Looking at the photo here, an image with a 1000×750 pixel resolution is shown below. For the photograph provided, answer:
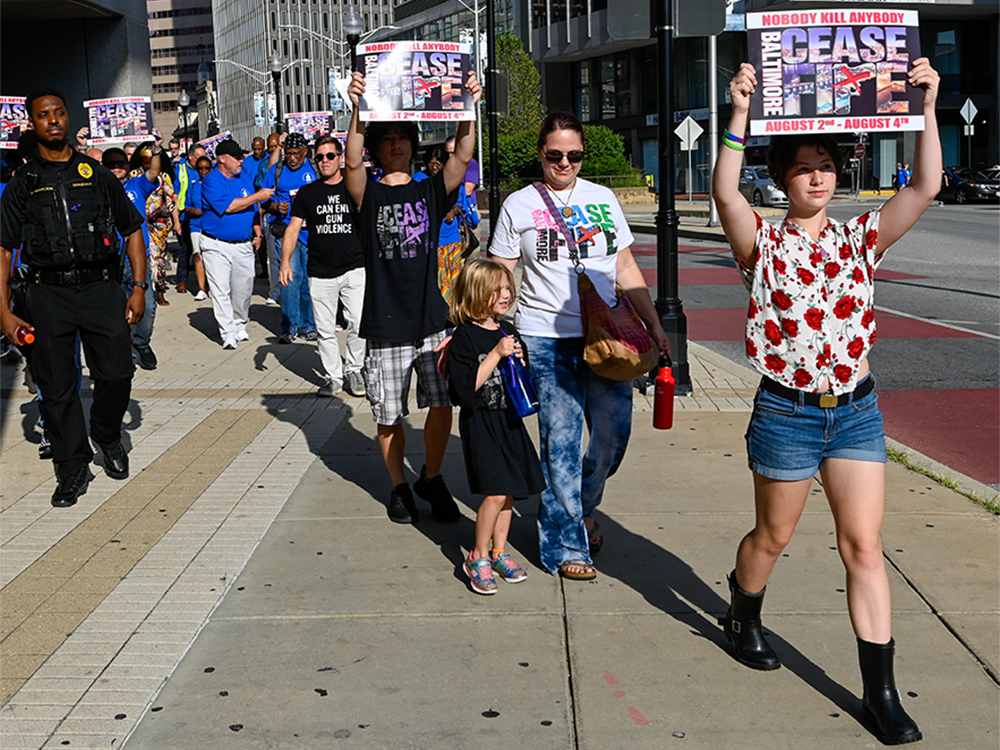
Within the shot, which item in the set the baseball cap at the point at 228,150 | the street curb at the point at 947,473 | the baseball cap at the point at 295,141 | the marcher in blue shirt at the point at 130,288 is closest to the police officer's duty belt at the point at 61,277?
the marcher in blue shirt at the point at 130,288

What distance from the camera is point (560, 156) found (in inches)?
194

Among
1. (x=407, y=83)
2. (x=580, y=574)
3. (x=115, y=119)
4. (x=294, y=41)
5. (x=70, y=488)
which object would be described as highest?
(x=294, y=41)

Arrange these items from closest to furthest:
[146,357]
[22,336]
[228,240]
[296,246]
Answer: [22,336] < [146,357] < [228,240] < [296,246]

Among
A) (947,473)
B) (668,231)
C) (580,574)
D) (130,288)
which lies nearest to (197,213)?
(130,288)

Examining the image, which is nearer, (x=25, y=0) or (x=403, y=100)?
(x=403, y=100)

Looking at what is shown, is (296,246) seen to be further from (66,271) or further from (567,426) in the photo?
(567,426)

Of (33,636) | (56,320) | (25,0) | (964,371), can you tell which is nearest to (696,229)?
(25,0)

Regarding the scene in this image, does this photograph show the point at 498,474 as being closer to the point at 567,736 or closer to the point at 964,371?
the point at 567,736

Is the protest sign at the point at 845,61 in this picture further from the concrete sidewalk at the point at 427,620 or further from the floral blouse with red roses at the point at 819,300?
the concrete sidewalk at the point at 427,620

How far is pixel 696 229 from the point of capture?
31.5 meters

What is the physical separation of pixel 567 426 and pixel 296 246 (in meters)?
8.20

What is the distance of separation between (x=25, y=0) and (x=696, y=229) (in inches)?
713

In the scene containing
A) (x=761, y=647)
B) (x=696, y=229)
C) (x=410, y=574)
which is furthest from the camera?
(x=696, y=229)

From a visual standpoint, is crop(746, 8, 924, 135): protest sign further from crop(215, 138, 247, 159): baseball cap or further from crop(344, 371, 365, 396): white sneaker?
crop(215, 138, 247, 159): baseball cap
